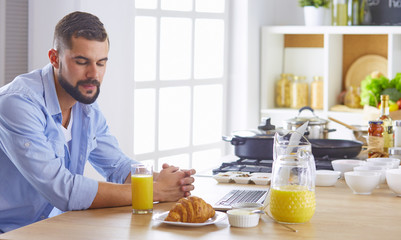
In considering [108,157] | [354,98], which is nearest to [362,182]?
[108,157]

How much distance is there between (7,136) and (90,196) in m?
0.37

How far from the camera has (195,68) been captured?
4.75 metres

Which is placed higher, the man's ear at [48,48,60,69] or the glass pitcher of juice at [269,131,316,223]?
the man's ear at [48,48,60,69]

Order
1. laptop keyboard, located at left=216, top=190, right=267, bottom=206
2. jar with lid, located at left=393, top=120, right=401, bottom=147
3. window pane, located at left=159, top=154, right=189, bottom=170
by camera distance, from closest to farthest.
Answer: laptop keyboard, located at left=216, top=190, right=267, bottom=206 → jar with lid, located at left=393, top=120, right=401, bottom=147 → window pane, located at left=159, top=154, right=189, bottom=170

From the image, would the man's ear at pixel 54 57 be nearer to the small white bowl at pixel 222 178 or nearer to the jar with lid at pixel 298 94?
the small white bowl at pixel 222 178

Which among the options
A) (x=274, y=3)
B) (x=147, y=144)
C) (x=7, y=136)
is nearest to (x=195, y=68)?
(x=147, y=144)

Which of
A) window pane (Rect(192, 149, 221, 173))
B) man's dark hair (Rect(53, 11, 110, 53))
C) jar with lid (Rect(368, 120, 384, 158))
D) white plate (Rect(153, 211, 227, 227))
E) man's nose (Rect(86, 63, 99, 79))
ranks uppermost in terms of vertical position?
man's dark hair (Rect(53, 11, 110, 53))

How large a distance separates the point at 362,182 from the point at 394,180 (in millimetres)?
113

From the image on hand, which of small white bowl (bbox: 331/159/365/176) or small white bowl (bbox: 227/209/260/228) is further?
small white bowl (bbox: 331/159/365/176)

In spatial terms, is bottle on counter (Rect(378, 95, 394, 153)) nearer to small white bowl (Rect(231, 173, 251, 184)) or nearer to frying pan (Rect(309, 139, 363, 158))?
frying pan (Rect(309, 139, 363, 158))

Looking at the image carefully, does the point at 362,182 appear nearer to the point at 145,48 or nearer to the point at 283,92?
the point at 145,48

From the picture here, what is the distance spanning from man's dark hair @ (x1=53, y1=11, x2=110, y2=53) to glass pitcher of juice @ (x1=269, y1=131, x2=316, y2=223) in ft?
2.86

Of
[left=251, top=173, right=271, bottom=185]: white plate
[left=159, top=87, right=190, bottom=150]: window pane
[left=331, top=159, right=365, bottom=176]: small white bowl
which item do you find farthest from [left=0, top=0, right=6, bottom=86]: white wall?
[left=331, top=159, right=365, bottom=176]: small white bowl

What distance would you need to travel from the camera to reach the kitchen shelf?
16.5 ft
